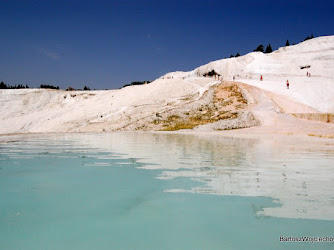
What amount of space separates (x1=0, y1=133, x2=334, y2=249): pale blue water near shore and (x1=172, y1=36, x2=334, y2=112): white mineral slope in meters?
35.1

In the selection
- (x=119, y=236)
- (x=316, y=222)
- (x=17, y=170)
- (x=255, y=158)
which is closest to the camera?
(x=119, y=236)

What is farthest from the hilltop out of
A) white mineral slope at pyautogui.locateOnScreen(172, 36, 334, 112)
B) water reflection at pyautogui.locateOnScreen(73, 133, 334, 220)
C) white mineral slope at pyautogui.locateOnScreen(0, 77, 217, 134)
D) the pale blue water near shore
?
the pale blue water near shore

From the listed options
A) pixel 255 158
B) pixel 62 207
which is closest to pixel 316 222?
pixel 62 207

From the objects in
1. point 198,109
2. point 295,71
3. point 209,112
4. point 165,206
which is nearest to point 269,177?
point 165,206

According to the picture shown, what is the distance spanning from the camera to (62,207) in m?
5.41

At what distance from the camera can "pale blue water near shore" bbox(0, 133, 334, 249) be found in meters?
4.10

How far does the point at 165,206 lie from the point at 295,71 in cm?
6357

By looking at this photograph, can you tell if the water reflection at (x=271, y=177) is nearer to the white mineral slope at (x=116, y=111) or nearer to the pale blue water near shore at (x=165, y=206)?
the pale blue water near shore at (x=165, y=206)

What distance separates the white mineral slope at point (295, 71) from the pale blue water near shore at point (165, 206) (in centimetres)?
3509

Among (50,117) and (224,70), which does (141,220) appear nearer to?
(50,117)

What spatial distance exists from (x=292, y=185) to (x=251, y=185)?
2.94 ft

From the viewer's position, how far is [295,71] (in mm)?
62250

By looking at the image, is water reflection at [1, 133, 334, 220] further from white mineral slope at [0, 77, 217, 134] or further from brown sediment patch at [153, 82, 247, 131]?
white mineral slope at [0, 77, 217, 134]

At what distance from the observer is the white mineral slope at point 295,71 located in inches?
1671
